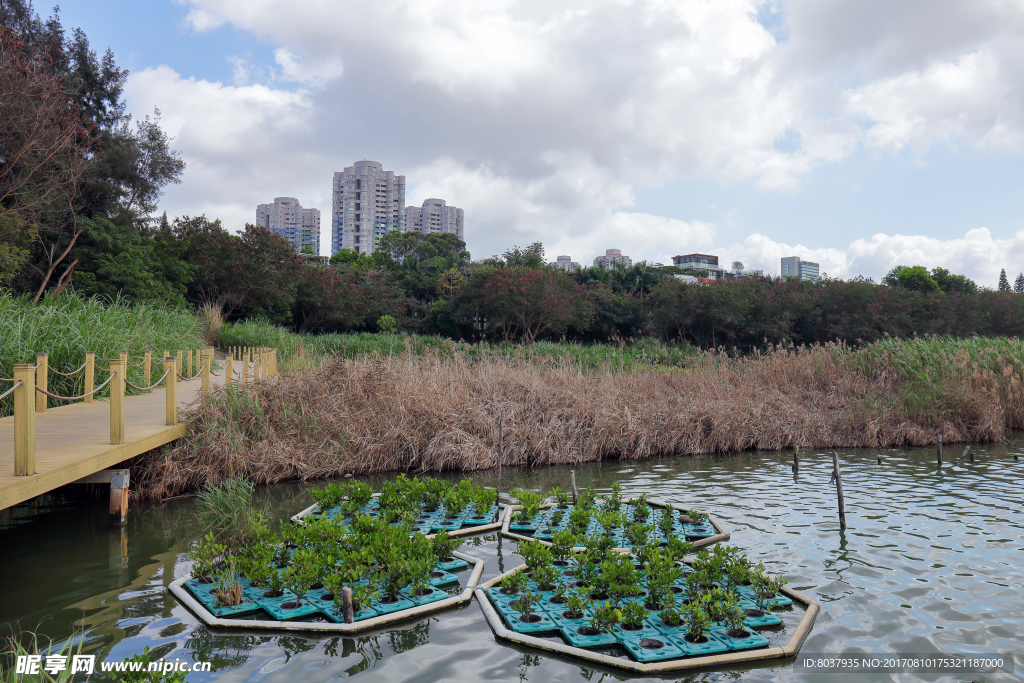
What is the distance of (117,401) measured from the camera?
6.40m

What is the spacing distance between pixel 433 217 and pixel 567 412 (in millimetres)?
108604

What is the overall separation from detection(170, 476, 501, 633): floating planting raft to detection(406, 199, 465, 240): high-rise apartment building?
365 ft

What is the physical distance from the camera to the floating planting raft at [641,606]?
3.86 metres

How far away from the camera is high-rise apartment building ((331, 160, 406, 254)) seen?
382 feet

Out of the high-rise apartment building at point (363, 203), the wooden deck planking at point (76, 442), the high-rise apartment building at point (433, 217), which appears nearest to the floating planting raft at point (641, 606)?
the wooden deck planking at point (76, 442)

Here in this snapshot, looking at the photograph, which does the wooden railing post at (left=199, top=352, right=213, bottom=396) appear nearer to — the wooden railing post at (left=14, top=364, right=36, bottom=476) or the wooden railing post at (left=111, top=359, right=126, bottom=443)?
the wooden railing post at (left=111, top=359, right=126, bottom=443)

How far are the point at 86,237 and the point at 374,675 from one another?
66.2 ft

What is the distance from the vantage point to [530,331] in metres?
28.3

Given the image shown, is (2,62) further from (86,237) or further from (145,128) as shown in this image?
(145,128)

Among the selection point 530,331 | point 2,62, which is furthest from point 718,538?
point 530,331

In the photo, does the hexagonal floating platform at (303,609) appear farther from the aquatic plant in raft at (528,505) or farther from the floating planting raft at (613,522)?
the aquatic plant in raft at (528,505)

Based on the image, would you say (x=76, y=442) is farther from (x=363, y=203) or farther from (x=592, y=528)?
(x=363, y=203)

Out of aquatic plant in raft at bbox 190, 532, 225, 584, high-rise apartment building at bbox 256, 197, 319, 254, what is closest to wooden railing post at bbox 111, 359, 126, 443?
aquatic plant in raft at bbox 190, 532, 225, 584
